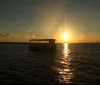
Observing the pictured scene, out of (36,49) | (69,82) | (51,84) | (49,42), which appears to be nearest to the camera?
(51,84)

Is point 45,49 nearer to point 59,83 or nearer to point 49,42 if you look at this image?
point 49,42

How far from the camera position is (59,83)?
2784 cm

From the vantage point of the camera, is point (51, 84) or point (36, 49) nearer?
point (51, 84)

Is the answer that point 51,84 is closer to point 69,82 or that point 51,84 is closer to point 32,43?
point 69,82

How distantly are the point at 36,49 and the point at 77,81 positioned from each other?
74.0 metres

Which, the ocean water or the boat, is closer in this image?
the ocean water

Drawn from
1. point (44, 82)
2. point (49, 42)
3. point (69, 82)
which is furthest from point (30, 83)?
point (49, 42)

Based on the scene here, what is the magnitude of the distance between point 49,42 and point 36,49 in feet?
37.7

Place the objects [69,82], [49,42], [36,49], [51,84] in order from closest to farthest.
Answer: [51,84] < [69,82] < [49,42] < [36,49]

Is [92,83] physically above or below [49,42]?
below

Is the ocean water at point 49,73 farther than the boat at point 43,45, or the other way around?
the boat at point 43,45

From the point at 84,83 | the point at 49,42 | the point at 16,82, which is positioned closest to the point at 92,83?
the point at 84,83

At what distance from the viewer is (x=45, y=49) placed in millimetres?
96625

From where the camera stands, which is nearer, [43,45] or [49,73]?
[49,73]
